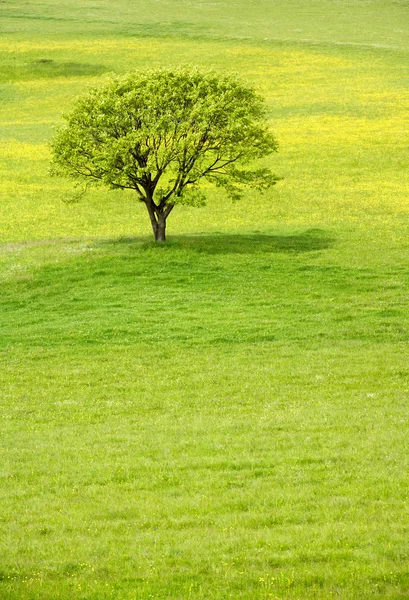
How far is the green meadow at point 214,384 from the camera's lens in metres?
13.1

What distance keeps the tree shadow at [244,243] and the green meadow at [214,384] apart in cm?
27

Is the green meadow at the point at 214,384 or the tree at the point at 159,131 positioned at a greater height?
the tree at the point at 159,131

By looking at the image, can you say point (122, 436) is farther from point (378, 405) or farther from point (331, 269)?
point (331, 269)

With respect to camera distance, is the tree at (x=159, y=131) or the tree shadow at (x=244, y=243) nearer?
the tree at (x=159, y=131)

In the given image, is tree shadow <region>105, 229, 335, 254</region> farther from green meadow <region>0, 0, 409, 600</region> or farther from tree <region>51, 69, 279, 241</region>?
tree <region>51, 69, 279, 241</region>

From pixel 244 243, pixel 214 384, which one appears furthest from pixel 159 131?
pixel 214 384

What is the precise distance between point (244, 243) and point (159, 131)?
8603 mm

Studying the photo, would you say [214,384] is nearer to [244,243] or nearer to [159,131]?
[159,131]

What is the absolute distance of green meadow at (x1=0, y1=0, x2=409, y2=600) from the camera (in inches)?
518

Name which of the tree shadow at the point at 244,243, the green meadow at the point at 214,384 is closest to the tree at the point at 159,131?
the tree shadow at the point at 244,243

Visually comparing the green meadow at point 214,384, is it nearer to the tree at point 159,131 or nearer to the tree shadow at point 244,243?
the tree shadow at point 244,243

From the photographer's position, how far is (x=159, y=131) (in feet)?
154

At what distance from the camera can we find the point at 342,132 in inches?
3268

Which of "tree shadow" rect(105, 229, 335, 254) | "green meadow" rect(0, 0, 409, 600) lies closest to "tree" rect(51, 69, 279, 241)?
"tree shadow" rect(105, 229, 335, 254)
